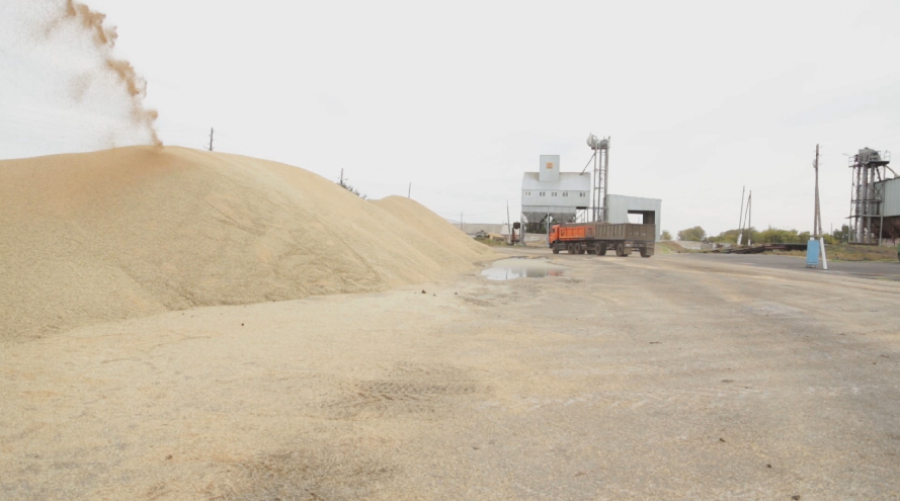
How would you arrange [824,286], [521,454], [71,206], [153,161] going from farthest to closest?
1. [824,286]
2. [153,161]
3. [71,206]
4. [521,454]

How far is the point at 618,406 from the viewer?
4.08 metres

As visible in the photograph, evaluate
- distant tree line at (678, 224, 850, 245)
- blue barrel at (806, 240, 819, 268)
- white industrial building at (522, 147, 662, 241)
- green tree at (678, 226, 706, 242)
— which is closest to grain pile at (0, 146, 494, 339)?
blue barrel at (806, 240, 819, 268)

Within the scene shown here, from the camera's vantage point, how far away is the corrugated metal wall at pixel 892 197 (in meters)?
49.8

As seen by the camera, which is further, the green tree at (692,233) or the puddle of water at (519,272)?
the green tree at (692,233)

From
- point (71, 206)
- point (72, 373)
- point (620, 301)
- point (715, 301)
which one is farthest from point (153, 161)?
point (715, 301)

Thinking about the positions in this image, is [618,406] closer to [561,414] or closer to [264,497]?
[561,414]

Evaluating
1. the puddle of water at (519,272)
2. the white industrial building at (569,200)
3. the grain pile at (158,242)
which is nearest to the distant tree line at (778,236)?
the white industrial building at (569,200)

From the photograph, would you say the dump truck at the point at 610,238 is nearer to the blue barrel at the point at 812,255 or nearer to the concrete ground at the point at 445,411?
the blue barrel at the point at 812,255

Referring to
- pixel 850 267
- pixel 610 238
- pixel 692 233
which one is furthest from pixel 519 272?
pixel 692 233

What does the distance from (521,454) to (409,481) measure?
0.76 m

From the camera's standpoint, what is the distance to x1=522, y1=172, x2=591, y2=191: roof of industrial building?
59406 millimetres

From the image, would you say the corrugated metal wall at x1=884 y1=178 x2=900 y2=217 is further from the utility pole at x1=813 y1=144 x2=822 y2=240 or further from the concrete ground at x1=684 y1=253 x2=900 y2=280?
the concrete ground at x1=684 y1=253 x2=900 y2=280

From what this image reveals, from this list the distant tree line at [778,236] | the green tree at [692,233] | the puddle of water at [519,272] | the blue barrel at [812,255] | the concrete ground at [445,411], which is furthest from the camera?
the green tree at [692,233]

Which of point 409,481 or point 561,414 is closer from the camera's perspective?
point 409,481
